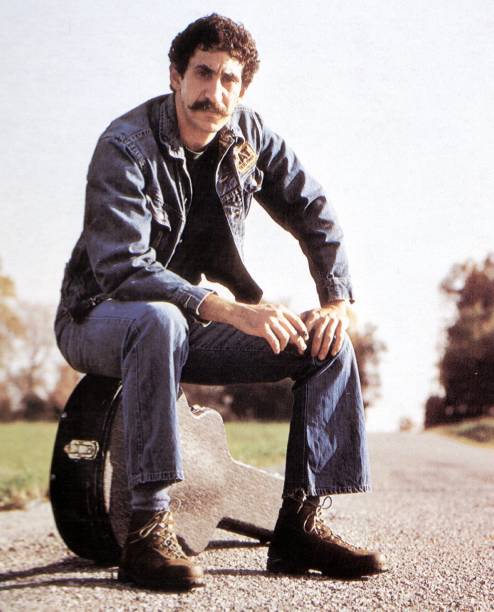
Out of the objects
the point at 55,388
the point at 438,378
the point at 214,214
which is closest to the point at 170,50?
the point at 214,214

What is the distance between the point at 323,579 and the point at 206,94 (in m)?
1.70

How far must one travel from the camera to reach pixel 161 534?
8.00 feet

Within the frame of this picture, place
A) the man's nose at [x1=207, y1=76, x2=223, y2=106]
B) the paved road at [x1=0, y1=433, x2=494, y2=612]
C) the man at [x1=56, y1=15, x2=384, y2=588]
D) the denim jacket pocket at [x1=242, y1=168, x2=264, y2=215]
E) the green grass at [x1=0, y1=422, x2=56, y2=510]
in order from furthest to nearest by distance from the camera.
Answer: the green grass at [x1=0, y1=422, x2=56, y2=510] → the denim jacket pocket at [x1=242, y1=168, x2=264, y2=215] → the man's nose at [x1=207, y1=76, x2=223, y2=106] → the man at [x1=56, y1=15, x2=384, y2=588] → the paved road at [x1=0, y1=433, x2=494, y2=612]

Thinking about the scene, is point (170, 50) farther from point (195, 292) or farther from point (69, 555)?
point (69, 555)

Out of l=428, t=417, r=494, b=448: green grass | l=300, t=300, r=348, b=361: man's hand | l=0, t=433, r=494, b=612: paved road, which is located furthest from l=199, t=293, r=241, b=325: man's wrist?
l=428, t=417, r=494, b=448: green grass

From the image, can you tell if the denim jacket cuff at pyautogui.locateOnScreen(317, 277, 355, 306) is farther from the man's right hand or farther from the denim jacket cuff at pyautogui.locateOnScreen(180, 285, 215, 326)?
the denim jacket cuff at pyautogui.locateOnScreen(180, 285, 215, 326)

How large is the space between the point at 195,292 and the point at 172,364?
0.89 feet

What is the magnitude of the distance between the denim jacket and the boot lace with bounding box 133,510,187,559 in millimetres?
647

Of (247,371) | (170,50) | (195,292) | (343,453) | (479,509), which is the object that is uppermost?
(170,50)

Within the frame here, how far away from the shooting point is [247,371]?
300 cm

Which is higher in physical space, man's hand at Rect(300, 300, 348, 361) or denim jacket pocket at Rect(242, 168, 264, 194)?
denim jacket pocket at Rect(242, 168, 264, 194)

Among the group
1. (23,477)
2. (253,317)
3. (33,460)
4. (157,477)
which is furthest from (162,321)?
(33,460)

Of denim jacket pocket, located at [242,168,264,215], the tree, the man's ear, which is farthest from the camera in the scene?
the tree

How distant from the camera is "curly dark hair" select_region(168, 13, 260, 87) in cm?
298
